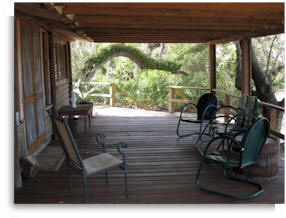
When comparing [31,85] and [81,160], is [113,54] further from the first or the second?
[81,160]

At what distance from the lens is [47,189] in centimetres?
372

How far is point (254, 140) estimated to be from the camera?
3.46 m

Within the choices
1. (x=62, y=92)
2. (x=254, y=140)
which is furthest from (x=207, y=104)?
(x=62, y=92)

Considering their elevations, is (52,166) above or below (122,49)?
below

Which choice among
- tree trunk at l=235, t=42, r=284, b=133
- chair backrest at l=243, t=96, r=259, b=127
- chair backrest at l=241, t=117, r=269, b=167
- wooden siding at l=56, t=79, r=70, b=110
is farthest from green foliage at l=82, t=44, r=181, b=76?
chair backrest at l=241, t=117, r=269, b=167

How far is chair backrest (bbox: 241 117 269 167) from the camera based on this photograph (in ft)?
11.0

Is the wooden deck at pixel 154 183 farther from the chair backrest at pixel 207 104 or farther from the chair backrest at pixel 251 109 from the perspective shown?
the chair backrest at pixel 251 109

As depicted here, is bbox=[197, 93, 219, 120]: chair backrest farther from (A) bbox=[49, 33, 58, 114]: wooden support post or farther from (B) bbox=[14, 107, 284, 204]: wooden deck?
(A) bbox=[49, 33, 58, 114]: wooden support post

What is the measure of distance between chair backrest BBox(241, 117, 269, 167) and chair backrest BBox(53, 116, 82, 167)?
1595 millimetres

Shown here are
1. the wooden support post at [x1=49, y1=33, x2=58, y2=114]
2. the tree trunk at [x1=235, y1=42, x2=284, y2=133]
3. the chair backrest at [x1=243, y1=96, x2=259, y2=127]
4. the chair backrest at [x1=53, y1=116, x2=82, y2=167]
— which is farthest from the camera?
the tree trunk at [x1=235, y1=42, x2=284, y2=133]

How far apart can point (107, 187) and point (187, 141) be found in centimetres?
249

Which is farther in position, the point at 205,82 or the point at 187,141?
the point at 205,82

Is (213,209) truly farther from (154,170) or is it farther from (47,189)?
(47,189)

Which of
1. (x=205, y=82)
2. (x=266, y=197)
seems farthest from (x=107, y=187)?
(x=205, y=82)
